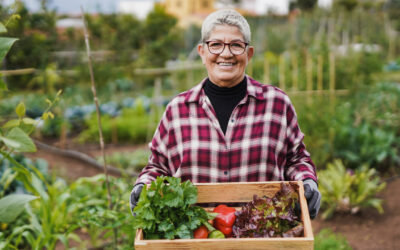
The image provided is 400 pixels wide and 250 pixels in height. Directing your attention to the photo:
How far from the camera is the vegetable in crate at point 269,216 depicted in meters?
1.44

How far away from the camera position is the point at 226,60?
1812mm

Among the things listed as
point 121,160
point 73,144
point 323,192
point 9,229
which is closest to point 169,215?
point 9,229

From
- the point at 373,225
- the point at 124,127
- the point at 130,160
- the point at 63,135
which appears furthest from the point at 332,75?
the point at 63,135

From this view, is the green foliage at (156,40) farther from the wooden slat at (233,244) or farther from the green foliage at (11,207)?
the wooden slat at (233,244)

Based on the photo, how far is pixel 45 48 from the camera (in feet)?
23.8

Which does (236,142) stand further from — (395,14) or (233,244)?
(395,14)

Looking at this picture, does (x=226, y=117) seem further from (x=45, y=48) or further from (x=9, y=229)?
(x=45, y=48)

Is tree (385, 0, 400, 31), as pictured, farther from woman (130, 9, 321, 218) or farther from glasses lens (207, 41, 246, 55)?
glasses lens (207, 41, 246, 55)

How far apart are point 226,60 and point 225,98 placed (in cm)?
22

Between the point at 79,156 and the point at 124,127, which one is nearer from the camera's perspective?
the point at 79,156

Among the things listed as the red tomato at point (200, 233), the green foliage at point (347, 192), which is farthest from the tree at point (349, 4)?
the red tomato at point (200, 233)

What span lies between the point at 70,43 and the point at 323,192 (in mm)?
7413

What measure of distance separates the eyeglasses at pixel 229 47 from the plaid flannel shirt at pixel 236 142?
23 cm

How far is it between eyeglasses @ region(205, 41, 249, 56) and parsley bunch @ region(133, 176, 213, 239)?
2.16 feet
